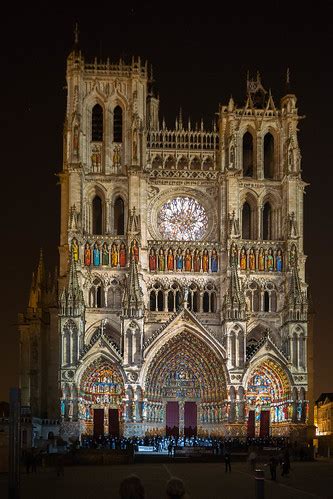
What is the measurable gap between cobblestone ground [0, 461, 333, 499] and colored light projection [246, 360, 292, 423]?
1702 cm

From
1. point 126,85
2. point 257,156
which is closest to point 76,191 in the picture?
point 126,85

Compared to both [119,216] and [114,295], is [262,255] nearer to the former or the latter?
[114,295]

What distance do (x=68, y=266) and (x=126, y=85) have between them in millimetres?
12952

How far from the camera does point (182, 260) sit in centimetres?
6444

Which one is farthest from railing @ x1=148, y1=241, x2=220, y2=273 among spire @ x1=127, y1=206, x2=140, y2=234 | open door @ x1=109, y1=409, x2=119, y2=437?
open door @ x1=109, y1=409, x2=119, y2=437

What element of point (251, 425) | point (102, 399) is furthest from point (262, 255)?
point (102, 399)

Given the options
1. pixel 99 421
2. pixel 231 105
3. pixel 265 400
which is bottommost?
pixel 99 421

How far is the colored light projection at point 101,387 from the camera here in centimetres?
6219

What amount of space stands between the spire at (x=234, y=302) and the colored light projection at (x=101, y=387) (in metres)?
7.88

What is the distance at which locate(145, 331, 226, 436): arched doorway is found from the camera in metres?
62.9

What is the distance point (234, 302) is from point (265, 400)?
22.3 ft

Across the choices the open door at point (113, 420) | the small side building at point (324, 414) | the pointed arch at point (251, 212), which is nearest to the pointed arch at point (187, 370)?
the open door at point (113, 420)

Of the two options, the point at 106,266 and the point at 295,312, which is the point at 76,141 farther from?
the point at 295,312

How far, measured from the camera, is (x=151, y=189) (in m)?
65.5
